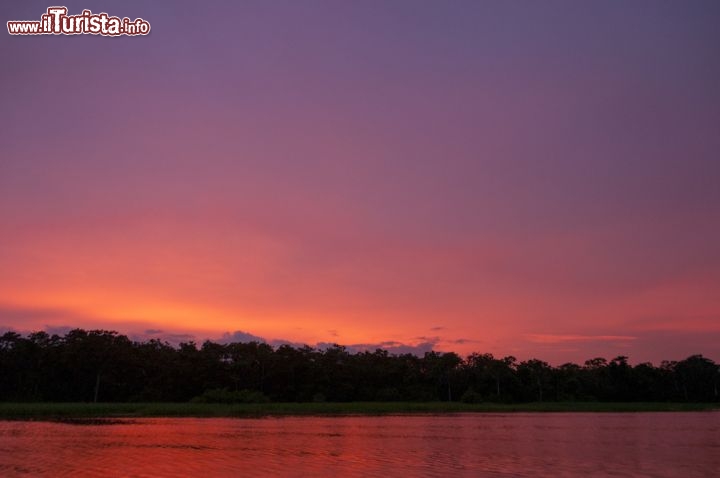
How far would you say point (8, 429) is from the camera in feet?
134

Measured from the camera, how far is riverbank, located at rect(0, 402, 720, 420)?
60.8 m

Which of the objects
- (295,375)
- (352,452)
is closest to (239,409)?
(295,375)

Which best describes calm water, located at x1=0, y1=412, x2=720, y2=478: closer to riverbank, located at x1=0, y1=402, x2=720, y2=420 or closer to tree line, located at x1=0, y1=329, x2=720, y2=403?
riverbank, located at x1=0, y1=402, x2=720, y2=420

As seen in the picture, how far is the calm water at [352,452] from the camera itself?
22.6 m

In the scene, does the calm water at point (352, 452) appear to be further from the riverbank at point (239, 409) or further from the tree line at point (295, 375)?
the tree line at point (295, 375)

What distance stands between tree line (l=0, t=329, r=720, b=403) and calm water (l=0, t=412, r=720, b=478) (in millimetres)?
43514

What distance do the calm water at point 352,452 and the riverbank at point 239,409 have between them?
18.7 m

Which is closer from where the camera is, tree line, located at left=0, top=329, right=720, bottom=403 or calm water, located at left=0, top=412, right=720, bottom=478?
calm water, located at left=0, top=412, right=720, bottom=478

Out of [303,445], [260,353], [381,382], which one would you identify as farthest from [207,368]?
[303,445]

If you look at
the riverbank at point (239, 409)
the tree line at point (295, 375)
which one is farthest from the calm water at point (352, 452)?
the tree line at point (295, 375)

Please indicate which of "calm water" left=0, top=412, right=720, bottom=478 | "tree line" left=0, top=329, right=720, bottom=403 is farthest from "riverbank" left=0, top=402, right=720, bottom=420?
"calm water" left=0, top=412, right=720, bottom=478

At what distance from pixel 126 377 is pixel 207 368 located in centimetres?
1049

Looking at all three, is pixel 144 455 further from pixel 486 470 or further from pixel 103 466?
pixel 486 470

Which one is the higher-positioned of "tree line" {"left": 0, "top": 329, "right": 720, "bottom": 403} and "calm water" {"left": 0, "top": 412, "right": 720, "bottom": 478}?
"tree line" {"left": 0, "top": 329, "right": 720, "bottom": 403}
